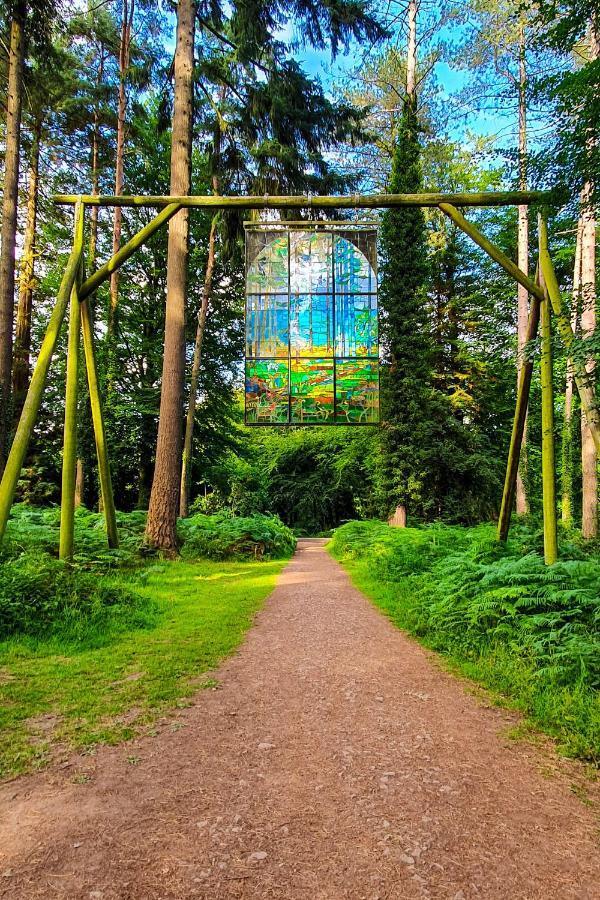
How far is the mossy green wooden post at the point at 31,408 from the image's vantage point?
4875 millimetres

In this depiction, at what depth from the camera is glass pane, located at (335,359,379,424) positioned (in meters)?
7.18

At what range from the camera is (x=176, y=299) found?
926 cm

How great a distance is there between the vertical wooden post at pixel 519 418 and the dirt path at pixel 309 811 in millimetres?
3936

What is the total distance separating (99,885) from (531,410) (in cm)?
1773

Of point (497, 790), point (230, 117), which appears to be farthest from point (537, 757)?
point (230, 117)

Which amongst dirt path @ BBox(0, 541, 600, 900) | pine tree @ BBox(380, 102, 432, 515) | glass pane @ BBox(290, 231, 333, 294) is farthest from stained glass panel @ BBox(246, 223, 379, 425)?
pine tree @ BBox(380, 102, 432, 515)

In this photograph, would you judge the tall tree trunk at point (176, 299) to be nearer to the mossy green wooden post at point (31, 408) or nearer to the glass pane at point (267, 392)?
the glass pane at point (267, 392)

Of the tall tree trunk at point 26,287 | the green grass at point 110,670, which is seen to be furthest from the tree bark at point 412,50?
the green grass at point 110,670

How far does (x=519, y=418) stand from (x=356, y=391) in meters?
2.32

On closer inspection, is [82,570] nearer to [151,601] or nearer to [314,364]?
[151,601]

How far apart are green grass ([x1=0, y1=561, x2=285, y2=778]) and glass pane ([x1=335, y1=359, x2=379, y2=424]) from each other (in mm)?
3094

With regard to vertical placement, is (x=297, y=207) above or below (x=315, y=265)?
above

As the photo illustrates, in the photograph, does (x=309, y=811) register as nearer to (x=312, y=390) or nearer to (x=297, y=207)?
(x=312, y=390)

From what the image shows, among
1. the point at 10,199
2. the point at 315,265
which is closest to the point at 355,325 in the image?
the point at 315,265
